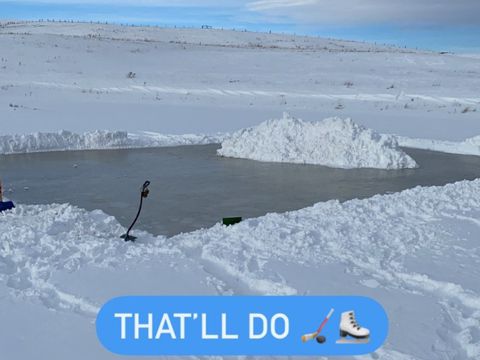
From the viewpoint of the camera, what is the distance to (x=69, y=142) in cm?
1563

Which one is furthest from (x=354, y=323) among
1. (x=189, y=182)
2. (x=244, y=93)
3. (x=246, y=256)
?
(x=244, y=93)

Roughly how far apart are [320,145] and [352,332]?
9779 mm

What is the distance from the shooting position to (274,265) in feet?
21.1

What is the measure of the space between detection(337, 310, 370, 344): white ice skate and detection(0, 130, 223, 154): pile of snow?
12.3 m

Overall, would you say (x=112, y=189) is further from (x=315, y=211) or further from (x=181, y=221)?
(x=315, y=211)

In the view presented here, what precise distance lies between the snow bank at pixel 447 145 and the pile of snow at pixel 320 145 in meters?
2.85

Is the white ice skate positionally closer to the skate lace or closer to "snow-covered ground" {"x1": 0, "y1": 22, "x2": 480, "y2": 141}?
the skate lace

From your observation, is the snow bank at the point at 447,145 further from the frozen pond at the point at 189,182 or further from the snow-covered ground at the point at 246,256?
the frozen pond at the point at 189,182

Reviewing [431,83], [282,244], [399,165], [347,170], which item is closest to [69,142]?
[347,170]

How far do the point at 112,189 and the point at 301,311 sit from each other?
6448 mm

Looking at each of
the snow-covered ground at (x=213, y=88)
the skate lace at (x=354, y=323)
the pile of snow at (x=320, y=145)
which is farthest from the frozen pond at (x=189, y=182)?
the snow-covered ground at (x=213, y=88)

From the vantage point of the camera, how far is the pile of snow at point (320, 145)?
1350 centimetres

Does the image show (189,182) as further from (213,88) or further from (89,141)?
(213,88)

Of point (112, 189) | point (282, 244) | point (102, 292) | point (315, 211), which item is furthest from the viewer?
point (112, 189)
